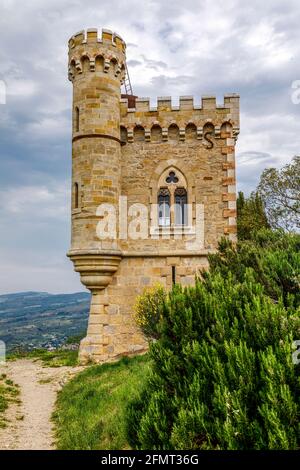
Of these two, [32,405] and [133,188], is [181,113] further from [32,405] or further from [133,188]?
[32,405]

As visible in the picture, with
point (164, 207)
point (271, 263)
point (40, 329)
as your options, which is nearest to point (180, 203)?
point (164, 207)

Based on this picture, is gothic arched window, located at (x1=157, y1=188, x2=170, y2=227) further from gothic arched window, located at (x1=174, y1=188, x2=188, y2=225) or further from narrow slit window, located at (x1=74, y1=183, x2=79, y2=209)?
narrow slit window, located at (x1=74, y1=183, x2=79, y2=209)

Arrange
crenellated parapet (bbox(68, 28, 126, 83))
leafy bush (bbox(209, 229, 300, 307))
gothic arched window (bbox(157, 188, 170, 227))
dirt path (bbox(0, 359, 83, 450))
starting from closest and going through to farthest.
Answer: leafy bush (bbox(209, 229, 300, 307))
dirt path (bbox(0, 359, 83, 450))
crenellated parapet (bbox(68, 28, 126, 83))
gothic arched window (bbox(157, 188, 170, 227))

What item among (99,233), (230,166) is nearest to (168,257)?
(99,233)

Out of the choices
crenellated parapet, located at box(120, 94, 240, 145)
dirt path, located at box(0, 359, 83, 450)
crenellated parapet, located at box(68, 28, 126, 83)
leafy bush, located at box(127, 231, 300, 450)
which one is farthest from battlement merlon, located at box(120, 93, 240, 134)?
leafy bush, located at box(127, 231, 300, 450)

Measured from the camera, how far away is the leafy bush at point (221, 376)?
492 centimetres

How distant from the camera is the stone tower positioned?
53.9ft

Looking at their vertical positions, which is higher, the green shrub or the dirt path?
the green shrub

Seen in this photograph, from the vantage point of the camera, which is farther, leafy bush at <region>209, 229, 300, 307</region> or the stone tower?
the stone tower

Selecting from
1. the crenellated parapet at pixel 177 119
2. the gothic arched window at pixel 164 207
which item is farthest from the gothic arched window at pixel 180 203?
the crenellated parapet at pixel 177 119

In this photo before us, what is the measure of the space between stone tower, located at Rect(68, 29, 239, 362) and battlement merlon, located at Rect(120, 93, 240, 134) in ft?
0.13

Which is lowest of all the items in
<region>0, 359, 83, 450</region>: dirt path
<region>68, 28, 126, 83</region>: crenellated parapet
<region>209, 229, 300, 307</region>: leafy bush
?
<region>0, 359, 83, 450</region>: dirt path
